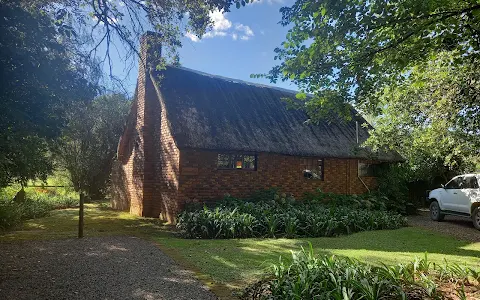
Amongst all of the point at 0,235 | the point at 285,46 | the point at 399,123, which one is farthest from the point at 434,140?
the point at 0,235

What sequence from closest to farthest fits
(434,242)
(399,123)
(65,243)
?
(65,243), (434,242), (399,123)

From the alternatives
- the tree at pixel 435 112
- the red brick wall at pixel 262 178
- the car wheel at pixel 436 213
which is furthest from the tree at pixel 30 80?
the car wheel at pixel 436 213

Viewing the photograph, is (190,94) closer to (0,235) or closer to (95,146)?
(0,235)

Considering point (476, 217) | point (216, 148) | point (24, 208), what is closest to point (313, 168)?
point (216, 148)

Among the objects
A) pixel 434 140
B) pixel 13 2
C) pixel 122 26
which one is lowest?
pixel 434 140

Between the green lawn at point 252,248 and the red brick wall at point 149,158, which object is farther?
the red brick wall at point 149,158

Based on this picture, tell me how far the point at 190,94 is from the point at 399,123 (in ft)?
33.2

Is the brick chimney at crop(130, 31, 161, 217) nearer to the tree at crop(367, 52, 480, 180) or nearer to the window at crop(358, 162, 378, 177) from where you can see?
the tree at crop(367, 52, 480, 180)

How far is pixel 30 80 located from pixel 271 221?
7.25m

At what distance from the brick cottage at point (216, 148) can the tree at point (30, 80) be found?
3.95m

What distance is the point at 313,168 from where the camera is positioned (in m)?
15.9

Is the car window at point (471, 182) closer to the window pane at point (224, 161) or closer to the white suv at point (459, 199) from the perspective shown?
the white suv at point (459, 199)

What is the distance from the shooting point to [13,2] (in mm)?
5906

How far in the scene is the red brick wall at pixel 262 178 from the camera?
41.5 feet
